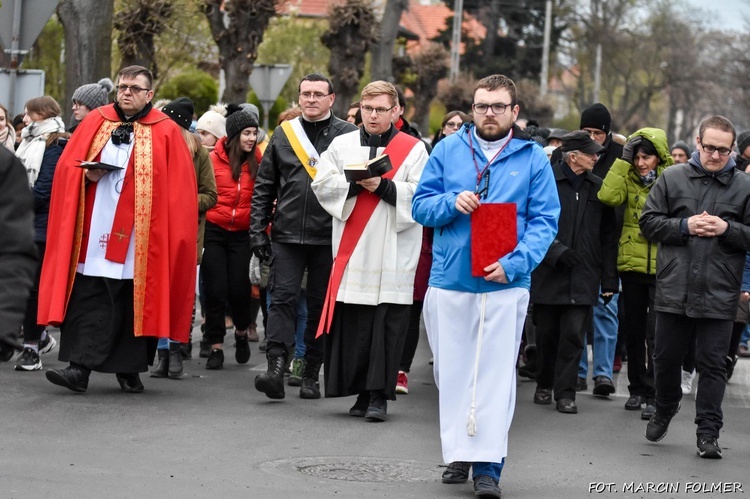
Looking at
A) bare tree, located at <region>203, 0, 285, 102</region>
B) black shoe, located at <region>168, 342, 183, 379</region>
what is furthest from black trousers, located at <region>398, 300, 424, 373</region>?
bare tree, located at <region>203, 0, 285, 102</region>

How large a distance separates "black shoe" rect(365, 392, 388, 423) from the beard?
256 cm

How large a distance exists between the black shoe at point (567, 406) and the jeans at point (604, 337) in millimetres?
1043

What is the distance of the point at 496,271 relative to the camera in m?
7.21

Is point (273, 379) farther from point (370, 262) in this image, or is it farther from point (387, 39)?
point (387, 39)

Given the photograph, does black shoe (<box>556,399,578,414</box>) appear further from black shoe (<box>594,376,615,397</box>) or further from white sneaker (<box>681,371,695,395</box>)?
white sneaker (<box>681,371,695,395</box>)

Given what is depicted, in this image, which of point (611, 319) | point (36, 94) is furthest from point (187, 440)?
point (36, 94)

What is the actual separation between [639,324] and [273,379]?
8.43ft

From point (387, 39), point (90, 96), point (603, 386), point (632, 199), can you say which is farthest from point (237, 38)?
point (632, 199)

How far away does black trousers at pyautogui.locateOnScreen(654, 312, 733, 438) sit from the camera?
878 cm

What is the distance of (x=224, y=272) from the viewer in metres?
11.8

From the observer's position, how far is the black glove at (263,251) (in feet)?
33.6

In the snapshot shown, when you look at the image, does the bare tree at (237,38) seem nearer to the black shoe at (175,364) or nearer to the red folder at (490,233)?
the black shoe at (175,364)

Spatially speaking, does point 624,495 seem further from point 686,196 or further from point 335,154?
point 335,154

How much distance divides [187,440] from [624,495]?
245cm
